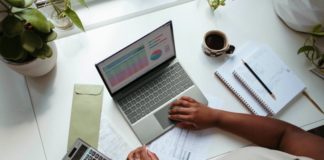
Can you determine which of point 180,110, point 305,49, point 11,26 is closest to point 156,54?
point 180,110

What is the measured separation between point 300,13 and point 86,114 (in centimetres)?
74

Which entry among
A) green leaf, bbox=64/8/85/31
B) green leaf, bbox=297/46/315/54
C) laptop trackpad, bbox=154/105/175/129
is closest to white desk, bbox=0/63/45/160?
green leaf, bbox=64/8/85/31

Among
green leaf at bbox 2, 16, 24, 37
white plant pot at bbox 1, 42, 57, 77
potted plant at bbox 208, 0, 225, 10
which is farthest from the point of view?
potted plant at bbox 208, 0, 225, 10

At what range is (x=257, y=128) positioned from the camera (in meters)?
0.94

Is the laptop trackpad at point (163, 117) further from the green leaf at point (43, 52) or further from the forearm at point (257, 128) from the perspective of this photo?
the green leaf at point (43, 52)

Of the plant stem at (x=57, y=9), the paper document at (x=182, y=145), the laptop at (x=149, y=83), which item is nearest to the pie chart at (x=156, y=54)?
the laptop at (x=149, y=83)

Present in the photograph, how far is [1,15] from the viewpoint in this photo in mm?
792

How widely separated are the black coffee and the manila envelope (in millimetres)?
371

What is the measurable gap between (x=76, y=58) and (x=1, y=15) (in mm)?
276

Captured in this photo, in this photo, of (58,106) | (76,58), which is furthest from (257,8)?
(58,106)

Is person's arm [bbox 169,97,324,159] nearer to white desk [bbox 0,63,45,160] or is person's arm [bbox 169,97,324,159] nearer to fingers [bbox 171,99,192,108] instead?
fingers [bbox 171,99,192,108]

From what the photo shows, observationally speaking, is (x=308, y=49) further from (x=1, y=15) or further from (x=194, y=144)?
(x=1, y=15)

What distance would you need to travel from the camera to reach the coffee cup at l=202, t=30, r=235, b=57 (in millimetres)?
1045

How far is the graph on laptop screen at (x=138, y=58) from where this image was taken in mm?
865
